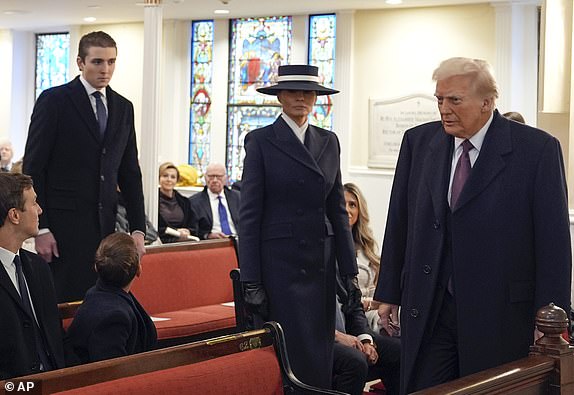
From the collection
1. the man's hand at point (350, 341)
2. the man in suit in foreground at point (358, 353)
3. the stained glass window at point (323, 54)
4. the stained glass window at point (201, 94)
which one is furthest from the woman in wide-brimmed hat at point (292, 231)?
the stained glass window at point (201, 94)

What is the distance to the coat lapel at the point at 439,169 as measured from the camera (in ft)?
10.2

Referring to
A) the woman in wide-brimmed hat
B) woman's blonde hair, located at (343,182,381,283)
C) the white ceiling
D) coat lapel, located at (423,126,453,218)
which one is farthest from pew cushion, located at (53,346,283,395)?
the white ceiling

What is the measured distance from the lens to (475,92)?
3059 mm

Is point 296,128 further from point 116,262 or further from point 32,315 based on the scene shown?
point 32,315

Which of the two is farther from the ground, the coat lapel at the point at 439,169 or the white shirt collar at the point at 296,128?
the white shirt collar at the point at 296,128

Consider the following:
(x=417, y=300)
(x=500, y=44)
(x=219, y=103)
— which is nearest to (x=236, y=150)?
(x=219, y=103)

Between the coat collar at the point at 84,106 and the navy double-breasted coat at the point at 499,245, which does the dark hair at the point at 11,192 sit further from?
the navy double-breasted coat at the point at 499,245

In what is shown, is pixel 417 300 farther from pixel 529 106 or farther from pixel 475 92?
pixel 529 106

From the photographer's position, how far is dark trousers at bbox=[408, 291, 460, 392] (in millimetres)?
3143

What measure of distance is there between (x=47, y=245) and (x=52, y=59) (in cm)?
1155

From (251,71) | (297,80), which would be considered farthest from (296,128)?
(251,71)

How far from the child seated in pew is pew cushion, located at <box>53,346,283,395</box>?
760 millimetres

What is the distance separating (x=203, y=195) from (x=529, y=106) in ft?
14.0

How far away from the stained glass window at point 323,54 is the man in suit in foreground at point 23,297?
8.96 metres
